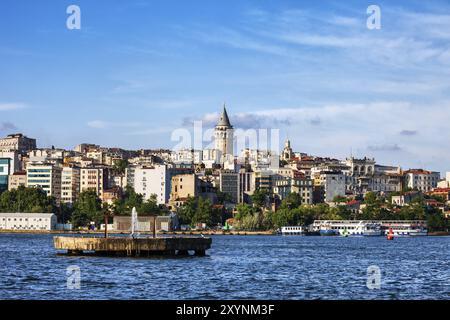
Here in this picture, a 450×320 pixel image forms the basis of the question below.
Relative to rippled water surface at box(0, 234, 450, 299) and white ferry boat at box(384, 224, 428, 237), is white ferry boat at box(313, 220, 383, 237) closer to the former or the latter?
white ferry boat at box(384, 224, 428, 237)

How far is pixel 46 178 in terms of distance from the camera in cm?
17862

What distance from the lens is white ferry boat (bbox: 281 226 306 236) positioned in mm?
148125

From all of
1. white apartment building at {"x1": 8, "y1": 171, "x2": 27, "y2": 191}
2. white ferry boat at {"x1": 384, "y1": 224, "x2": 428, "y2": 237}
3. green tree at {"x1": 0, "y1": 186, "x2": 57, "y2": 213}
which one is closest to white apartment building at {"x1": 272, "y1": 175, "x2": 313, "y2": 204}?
white ferry boat at {"x1": 384, "y1": 224, "x2": 428, "y2": 237}

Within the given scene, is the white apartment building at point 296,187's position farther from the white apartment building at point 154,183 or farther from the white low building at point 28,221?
the white low building at point 28,221

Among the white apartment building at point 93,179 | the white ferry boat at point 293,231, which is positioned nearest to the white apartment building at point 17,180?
the white apartment building at point 93,179

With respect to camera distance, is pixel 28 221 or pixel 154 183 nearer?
pixel 28 221

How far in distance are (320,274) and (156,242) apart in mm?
10303

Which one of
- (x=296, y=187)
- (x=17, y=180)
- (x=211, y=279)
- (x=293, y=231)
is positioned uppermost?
(x=17, y=180)

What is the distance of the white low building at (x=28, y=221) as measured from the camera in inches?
5694

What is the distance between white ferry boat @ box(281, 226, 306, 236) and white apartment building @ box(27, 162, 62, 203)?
4682cm

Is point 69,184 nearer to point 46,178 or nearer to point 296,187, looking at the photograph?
point 46,178

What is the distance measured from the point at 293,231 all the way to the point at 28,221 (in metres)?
37.5

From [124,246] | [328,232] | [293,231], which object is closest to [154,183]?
[293,231]
